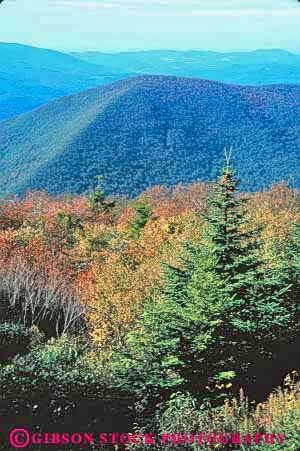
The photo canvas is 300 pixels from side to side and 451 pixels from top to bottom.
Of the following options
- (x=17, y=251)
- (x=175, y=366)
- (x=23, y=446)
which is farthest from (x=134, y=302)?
(x=23, y=446)

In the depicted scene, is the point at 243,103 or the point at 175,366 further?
the point at 243,103

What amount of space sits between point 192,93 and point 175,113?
44.7ft

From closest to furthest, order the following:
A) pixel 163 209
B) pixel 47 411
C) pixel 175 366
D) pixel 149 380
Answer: pixel 47 411 → pixel 149 380 → pixel 175 366 → pixel 163 209

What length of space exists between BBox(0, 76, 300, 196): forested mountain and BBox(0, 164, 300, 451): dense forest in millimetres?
87995

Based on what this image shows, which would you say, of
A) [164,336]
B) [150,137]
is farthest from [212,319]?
[150,137]

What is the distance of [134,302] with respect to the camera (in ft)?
62.4

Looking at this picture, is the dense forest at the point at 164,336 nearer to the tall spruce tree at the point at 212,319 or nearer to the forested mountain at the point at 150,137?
the tall spruce tree at the point at 212,319

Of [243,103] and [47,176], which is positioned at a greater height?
[243,103]

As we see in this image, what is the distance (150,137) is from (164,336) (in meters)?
150

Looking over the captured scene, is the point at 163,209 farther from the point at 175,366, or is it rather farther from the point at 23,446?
the point at 23,446

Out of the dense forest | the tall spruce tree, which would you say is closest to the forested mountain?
the dense forest

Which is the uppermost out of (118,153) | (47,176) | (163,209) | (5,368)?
(118,153)

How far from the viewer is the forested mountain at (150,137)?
12325 cm

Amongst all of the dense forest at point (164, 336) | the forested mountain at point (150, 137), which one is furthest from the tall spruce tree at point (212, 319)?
the forested mountain at point (150, 137)
